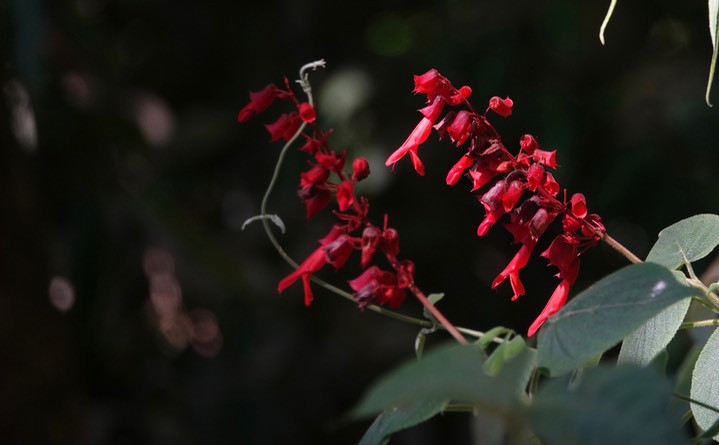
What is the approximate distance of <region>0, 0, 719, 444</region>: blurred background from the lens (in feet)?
7.30

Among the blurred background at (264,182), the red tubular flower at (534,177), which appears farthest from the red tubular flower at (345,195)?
the blurred background at (264,182)

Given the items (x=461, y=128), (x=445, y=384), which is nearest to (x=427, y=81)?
(x=461, y=128)

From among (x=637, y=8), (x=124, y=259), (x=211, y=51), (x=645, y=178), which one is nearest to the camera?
(x=645, y=178)

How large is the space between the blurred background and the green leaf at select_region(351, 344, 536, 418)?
1.65 meters

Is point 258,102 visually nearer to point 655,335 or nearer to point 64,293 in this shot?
point 655,335

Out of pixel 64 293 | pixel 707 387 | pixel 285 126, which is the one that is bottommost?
pixel 64 293

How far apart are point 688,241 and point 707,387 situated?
87 mm

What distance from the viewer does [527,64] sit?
2408 mm

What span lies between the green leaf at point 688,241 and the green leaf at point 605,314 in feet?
0.41

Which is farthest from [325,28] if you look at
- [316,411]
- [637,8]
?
[316,411]

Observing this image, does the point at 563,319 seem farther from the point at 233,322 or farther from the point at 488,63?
the point at 233,322

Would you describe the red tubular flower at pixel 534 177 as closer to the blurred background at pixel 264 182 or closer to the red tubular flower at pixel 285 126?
the red tubular flower at pixel 285 126

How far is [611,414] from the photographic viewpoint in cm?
36

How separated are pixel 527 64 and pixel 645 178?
39cm
